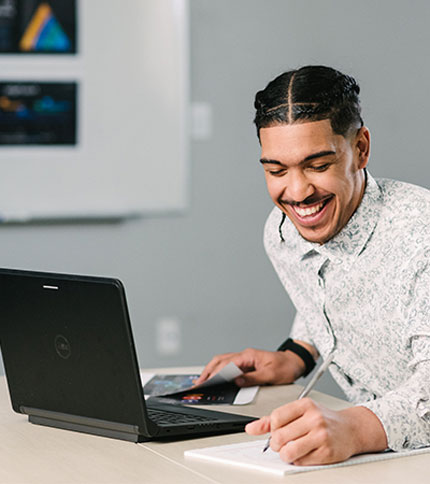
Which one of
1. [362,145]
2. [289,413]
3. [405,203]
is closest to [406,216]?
[405,203]

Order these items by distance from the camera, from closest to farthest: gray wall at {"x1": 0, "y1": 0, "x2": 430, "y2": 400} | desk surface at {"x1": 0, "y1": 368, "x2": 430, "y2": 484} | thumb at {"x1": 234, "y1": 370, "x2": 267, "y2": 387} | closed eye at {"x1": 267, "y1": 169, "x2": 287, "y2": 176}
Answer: desk surface at {"x1": 0, "y1": 368, "x2": 430, "y2": 484}
closed eye at {"x1": 267, "y1": 169, "x2": 287, "y2": 176}
thumb at {"x1": 234, "y1": 370, "x2": 267, "y2": 387}
gray wall at {"x1": 0, "y1": 0, "x2": 430, "y2": 400}

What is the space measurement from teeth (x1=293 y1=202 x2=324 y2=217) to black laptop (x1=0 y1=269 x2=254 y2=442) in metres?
0.38

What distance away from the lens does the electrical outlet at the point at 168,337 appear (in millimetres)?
3738

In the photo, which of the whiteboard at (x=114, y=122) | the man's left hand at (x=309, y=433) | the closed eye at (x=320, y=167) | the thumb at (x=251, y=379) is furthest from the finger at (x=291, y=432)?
the whiteboard at (x=114, y=122)

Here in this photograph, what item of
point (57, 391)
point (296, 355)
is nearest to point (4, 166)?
point (296, 355)

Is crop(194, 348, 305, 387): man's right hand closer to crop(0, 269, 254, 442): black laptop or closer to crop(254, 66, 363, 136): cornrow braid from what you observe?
crop(0, 269, 254, 442): black laptop

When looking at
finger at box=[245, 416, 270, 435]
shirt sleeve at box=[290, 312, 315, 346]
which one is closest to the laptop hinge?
finger at box=[245, 416, 270, 435]

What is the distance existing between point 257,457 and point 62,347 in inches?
14.9

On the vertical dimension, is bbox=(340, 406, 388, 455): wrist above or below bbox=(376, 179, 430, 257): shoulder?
below

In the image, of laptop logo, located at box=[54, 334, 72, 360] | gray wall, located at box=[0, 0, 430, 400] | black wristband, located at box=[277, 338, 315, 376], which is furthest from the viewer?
gray wall, located at box=[0, 0, 430, 400]

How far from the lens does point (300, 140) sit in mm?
1476

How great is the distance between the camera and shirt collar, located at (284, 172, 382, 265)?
160 centimetres

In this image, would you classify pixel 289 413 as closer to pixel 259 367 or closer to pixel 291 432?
pixel 291 432

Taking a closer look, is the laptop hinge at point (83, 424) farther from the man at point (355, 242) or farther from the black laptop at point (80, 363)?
the man at point (355, 242)
